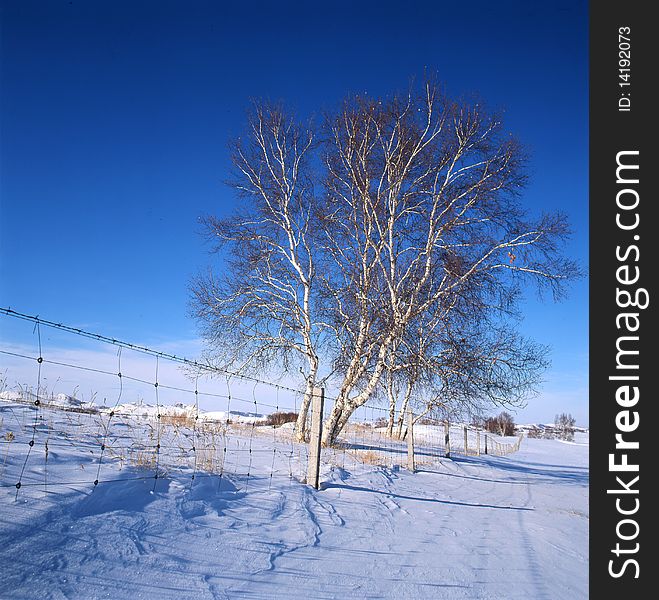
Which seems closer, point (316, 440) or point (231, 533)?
point (231, 533)

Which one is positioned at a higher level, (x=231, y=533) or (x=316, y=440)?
(x=316, y=440)

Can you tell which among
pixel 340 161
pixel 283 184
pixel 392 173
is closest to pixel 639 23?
pixel 392 173

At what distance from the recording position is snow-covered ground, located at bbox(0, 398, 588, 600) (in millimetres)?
3014

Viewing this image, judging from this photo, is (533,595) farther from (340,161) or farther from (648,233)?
(340,161)

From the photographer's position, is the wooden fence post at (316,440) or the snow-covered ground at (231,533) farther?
the wooden fence post at (316,440)

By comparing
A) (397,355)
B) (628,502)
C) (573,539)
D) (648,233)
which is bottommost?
(573,539)

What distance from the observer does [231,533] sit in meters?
4.04

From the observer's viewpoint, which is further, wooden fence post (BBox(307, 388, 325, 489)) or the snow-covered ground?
wooden fence post (BBox(307, 388, 325, 489))

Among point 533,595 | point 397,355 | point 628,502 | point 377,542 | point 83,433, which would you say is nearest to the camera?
point 628,502

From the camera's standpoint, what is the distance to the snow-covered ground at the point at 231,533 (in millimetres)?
3014

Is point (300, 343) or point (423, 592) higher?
point (300, 343)

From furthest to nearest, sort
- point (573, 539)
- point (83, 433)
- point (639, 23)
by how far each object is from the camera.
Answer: point (83, 433), point (573, 539), point (639, 23)

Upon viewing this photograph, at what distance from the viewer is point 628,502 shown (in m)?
3.38

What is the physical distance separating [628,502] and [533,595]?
102 cm
